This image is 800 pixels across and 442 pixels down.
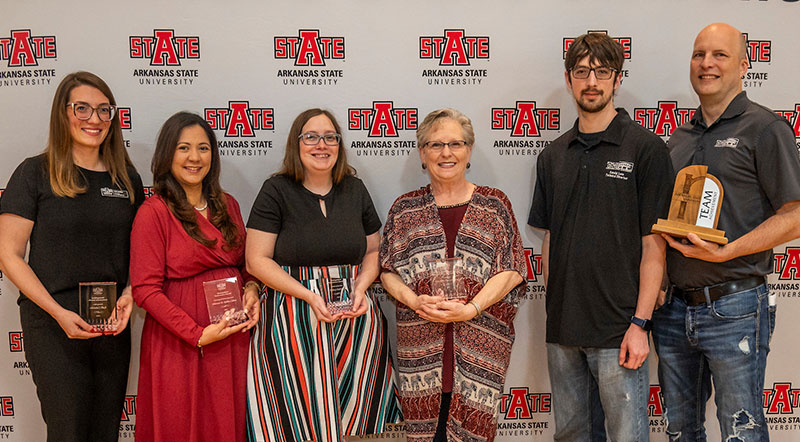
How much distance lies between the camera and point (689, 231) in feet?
6.77

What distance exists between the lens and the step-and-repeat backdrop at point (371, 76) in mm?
2814

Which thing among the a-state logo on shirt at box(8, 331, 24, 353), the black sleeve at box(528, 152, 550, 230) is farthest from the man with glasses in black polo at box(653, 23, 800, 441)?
the a-state logo on shirt at box(8, 331, 24, 353)

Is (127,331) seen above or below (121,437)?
above

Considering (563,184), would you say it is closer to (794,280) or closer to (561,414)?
(561,414)

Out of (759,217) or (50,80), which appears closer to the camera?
(759,217)

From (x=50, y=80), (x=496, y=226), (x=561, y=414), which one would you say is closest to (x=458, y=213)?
(x=496, y=226)

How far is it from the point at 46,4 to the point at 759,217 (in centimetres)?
354

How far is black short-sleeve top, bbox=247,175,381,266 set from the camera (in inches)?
89.5

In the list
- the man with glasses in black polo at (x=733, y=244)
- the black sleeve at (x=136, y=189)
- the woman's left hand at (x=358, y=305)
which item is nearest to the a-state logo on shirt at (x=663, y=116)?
the man with glasses in black polo at (x=733, y=244)

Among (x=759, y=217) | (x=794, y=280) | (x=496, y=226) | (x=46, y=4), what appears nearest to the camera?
(x=759, y=217)

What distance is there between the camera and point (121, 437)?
2969 millimetres

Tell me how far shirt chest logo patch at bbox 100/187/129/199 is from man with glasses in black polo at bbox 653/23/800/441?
2.32 m

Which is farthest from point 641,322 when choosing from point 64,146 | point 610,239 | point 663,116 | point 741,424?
point 64,146

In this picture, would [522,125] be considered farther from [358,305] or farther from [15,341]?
[15,341]
